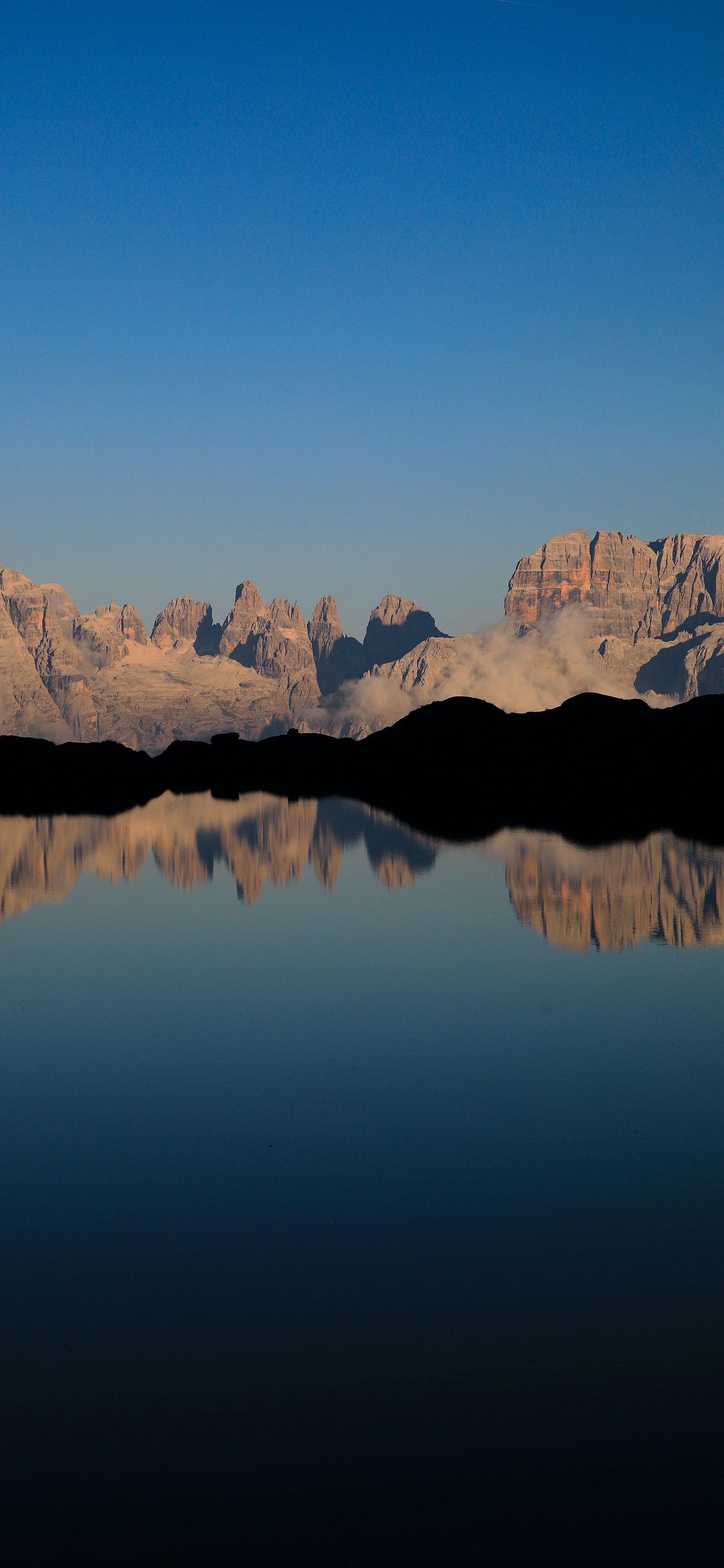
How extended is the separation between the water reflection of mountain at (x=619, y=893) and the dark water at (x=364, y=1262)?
11.5 ft

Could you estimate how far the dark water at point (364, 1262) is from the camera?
6.68 meters

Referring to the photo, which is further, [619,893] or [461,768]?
[461,768]

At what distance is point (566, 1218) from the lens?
408 inches

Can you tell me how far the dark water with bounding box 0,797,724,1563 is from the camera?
6.68 meters

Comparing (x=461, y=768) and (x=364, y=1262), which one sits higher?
(x=461, y=768)

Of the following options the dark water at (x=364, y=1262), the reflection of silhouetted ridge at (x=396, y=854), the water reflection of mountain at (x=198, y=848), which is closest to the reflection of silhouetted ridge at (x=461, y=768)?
the reflection of silhouetted ridge at (x=396, y=854)

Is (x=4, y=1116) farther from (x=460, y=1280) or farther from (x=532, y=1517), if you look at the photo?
(x=532, y=1517)

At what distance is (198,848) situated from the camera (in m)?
50.6

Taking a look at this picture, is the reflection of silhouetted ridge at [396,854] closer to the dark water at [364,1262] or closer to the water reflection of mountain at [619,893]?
the water reflection of mountain at [619,893]

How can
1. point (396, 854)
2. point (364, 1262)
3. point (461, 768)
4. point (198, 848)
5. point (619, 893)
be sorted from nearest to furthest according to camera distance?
1. point (364, 1262)
2. point (619, 893)
3. point (396, 854)
4. point (198, 848)
5. point (461, 768)

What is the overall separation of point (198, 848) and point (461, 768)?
7665cm

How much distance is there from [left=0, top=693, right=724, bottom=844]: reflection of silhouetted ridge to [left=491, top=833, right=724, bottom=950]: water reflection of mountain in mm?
18065

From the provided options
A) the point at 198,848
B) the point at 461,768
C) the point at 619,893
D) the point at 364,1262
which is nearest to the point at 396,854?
the point at 198,848

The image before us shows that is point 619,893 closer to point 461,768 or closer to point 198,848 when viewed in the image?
point 198,848
